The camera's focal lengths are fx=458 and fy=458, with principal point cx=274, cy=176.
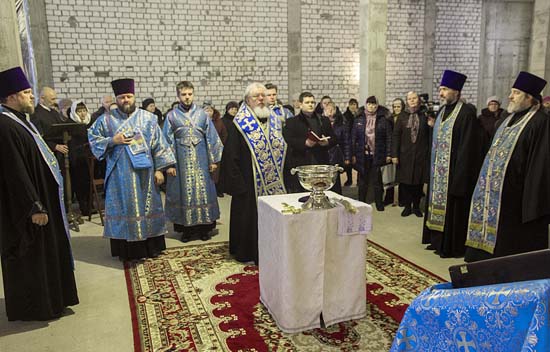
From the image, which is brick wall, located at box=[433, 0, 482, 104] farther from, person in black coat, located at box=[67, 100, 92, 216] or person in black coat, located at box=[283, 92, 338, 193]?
person in black coat, located at box=[67, 100, 92, 216]

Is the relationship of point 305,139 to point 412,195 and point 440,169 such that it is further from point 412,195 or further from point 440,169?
→ point 412,195

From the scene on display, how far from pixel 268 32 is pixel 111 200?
814 centimetres

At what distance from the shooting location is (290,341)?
3.08 m

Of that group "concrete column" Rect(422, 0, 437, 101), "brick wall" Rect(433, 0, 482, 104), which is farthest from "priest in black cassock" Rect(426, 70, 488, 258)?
"brick wall" Rect(433, 0, 482, 104)

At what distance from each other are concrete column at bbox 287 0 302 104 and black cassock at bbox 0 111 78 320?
9073 millimetres

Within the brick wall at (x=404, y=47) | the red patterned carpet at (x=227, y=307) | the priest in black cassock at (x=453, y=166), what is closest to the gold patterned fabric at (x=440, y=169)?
the priest in black cassock at (x=453, y=166)

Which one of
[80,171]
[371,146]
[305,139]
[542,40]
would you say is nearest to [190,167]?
[305,139]

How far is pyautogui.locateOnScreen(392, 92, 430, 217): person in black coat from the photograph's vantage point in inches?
246

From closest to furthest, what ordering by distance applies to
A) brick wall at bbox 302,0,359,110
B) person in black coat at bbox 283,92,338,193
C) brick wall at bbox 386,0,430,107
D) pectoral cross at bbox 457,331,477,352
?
1. pectoral cross at bbox 457,331,477,352
2. person in black coat at bbox 283,92,338,193
3. brick wall at bbox 302,0,359,110
4. brick wall at bbox 386,0,430,107

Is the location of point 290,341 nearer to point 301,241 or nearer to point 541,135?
point 301,241

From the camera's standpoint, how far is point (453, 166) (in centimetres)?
473

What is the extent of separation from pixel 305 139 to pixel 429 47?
9.98 metres

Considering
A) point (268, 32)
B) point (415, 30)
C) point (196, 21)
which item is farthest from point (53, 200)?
point (415, 30)

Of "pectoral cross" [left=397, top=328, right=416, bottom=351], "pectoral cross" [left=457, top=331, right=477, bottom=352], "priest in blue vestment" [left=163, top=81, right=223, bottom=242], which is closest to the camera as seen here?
"pectoral cross" [left=457, top=331, right=477, bottom=352]
